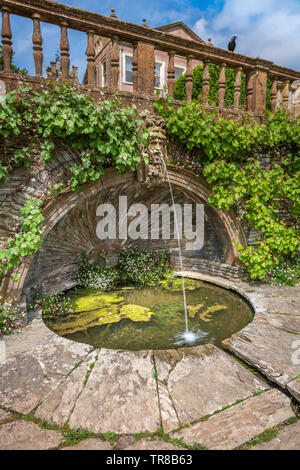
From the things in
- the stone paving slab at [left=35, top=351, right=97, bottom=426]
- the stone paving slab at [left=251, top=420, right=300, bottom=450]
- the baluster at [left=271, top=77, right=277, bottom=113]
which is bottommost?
the stone paving slab at [left=251, top=420, right=300, bottom=450]

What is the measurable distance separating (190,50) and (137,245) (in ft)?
13.2

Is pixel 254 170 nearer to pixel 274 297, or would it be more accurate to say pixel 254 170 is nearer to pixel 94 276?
pixel 274 297

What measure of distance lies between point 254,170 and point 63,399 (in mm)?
4707

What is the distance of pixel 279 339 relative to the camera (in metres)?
2.99

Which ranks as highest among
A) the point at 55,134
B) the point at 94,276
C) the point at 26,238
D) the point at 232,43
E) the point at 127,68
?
the point at 127,68

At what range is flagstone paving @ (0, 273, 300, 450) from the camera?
1898 mm

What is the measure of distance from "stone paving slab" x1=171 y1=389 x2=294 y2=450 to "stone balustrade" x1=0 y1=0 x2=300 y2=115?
4.19 m

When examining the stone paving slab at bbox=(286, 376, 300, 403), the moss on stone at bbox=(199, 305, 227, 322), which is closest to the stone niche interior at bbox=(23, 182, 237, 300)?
the moss on stone at bbox=(199, 305, 227, 322)

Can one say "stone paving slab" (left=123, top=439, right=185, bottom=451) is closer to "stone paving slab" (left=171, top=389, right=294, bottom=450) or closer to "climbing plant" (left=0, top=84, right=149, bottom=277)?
"stone paving slab" (left=171, top=389, right=294, bottom=450)

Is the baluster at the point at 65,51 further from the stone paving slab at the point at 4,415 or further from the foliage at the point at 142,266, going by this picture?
the stone paving slab at the point at 4,415

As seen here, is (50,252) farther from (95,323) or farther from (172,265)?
(172,265)

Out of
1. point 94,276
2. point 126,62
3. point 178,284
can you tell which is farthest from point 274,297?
point 126,62

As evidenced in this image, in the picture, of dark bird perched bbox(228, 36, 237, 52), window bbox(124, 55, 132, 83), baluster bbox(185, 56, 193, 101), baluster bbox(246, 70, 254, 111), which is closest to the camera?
baluster bbox(185, 56, 193, 101)

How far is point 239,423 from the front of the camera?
6.47ft
